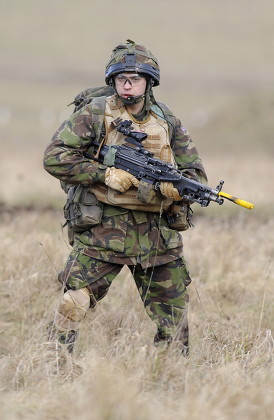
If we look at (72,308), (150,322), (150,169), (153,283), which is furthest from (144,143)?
(150,322)

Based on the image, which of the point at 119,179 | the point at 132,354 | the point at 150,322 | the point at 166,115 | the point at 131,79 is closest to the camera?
the point at 132,354

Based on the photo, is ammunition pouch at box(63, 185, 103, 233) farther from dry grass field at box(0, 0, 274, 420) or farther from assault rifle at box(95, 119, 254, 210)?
dry grass field at box(0, 0, 274, 420)

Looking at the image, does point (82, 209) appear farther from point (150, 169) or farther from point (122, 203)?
point (150, 169)

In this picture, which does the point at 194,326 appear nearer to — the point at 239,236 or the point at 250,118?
the point at 239,236

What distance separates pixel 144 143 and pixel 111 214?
0.47 meters

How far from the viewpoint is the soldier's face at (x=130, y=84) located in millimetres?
4820

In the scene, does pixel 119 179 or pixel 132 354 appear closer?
pixel 132 354

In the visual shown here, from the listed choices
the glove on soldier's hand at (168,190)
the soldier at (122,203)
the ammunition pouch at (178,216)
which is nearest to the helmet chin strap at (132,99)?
the soldier at (122,203)

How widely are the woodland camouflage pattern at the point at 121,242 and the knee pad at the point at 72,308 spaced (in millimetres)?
51

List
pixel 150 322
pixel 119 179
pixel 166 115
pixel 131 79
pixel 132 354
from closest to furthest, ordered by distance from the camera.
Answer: pixel 132 354
pixel 119 179
pixel 131 79
pixel 166 115
pixel 150 322

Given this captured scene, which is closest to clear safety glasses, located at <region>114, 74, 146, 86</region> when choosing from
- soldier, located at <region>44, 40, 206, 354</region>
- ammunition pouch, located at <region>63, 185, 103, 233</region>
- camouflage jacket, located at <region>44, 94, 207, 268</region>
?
soldier, located at <region>44, 40, 206, 354</region>

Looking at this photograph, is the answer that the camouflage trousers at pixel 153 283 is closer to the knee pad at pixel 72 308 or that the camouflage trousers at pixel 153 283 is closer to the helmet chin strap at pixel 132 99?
the knee pad at pixel 72 308

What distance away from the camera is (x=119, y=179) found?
187 inches

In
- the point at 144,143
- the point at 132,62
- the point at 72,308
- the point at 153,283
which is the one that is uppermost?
the point at 132,62
